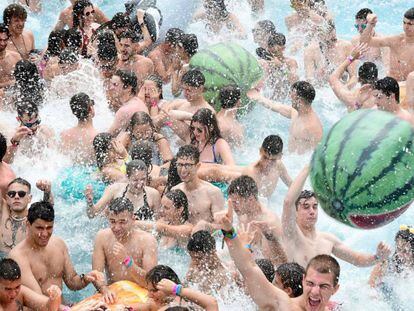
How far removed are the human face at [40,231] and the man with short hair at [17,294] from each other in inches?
16.0

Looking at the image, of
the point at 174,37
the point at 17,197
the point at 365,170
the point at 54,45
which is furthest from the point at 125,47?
the point at 365,170

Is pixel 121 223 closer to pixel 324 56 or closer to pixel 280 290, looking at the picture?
pixel 280 290

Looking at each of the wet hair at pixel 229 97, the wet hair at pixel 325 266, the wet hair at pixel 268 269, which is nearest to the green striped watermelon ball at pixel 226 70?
the wet hair at pixel 229 97

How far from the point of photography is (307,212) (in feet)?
28.2

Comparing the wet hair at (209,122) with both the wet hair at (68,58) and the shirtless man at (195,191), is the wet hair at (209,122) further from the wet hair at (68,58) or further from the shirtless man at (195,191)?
the wet hair at (68,58)

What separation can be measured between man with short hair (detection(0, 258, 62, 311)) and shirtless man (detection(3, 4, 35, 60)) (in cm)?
486

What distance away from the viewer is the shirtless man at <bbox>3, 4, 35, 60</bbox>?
12148 mm

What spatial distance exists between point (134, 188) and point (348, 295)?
6.67 ft

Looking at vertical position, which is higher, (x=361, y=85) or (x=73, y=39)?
(x=73, y=39)

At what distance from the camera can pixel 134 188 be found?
9508 mm

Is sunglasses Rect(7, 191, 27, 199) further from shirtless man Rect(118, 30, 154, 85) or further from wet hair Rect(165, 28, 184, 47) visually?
wet hair Rect(165, 28, 184, 47)

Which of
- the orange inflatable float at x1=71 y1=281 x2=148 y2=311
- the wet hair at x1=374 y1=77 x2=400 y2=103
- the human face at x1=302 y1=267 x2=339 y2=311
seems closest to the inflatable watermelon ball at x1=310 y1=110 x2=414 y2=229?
the human face at x1=302 y1=267 x2=339 y2=311

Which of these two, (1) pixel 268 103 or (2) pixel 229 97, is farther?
(1) pixel 268 103

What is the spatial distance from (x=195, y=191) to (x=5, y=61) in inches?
134
